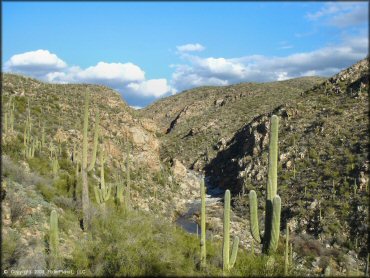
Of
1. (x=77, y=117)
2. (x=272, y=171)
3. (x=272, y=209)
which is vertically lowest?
(x=272, y=209)

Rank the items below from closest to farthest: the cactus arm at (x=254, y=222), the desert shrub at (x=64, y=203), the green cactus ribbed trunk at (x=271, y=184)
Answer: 1. the green cactus ribbed trunk at (x=271, y=184)
2. the cactus arm at (x=254, y=222)
3. the desert shrub at (x=64, y=203)

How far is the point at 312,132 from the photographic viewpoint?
39125 mm

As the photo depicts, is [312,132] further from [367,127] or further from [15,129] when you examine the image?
[15,129]

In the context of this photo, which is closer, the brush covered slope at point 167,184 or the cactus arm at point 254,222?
the cactus arm at point 254,222

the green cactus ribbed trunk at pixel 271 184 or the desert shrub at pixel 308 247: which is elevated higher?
the green cactus ribbed trunk at pixel 271 184

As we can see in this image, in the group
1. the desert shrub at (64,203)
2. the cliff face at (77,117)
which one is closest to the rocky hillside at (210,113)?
the cliff face at (77,117)

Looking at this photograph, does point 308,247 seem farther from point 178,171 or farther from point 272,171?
point 178,171

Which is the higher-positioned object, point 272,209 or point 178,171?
point 272,209

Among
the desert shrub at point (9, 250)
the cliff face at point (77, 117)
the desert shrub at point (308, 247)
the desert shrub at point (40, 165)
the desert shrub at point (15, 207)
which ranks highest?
the cliff face at point (77, 117)

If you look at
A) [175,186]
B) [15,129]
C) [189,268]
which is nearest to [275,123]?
[189,268]

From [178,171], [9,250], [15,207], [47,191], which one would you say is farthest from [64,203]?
[178,171]

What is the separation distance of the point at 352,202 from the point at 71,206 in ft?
61.4

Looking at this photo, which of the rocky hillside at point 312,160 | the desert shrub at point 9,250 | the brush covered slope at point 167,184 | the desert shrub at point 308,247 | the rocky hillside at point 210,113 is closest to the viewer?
the desert shrub at point 9,250

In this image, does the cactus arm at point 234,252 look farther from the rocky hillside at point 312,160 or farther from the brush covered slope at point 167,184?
the rocky hillside at point 312,160
